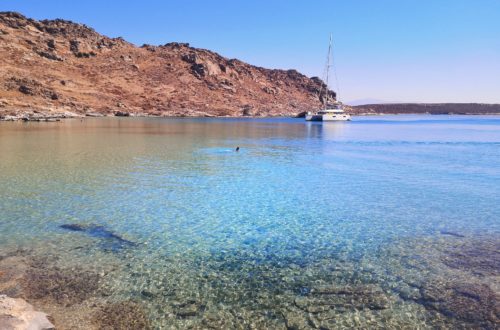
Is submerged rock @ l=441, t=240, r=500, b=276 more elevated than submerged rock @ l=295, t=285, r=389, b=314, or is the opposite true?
submerged rock @ l=441, t=240, r=500, b=276

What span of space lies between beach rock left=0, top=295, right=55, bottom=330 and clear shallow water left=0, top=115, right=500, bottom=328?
126cm

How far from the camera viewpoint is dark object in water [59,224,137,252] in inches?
403

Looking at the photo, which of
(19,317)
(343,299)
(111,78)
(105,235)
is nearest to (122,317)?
(19,317)

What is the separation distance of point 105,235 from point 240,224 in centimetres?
420

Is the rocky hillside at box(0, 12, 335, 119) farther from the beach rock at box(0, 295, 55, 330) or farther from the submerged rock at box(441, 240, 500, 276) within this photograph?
the submerged rock at box(441, 240, 500, 276)

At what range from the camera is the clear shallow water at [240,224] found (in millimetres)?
7551

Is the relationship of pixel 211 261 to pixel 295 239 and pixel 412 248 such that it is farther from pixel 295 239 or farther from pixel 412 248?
pixel 412 248

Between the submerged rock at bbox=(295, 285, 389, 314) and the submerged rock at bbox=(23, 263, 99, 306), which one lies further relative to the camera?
the submerged rock at bbox=(23, 263, 99, 306)

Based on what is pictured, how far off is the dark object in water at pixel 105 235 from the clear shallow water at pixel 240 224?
0.28 feet

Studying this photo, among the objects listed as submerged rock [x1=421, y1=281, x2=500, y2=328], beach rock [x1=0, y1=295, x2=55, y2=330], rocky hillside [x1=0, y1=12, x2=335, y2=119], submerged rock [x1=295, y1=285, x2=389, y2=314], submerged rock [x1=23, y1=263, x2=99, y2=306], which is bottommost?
submerged rock [x1=295, y1=285, x2=389, y2=314]

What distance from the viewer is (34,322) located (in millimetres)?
6242

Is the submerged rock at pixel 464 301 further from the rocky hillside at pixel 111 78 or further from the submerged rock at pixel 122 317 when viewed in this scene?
the rocky hillside at pixel 111 78

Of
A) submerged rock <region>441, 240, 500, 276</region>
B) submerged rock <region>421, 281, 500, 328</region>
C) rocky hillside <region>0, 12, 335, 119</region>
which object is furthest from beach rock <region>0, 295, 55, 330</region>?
rocky hillside <region>0, 12, 335, 119</region>

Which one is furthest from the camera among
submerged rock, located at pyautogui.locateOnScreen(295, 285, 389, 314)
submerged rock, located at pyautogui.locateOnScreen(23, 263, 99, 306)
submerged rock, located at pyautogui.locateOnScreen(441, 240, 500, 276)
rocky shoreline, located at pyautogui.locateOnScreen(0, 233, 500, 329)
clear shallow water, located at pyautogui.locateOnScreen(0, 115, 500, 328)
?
submerged rock, located at pyautogui.locateOnScreen(441, 240, 500, 276)
